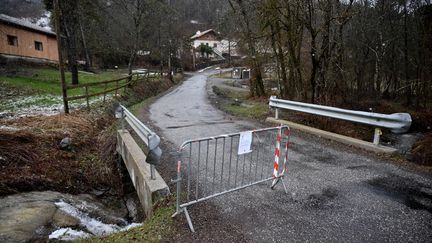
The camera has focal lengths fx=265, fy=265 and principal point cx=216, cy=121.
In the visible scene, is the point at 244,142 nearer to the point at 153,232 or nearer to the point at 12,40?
the point at 153,232

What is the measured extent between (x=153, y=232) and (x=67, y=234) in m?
1.78

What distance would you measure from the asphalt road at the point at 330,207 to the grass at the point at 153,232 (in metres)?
0.34

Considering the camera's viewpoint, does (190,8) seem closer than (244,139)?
No

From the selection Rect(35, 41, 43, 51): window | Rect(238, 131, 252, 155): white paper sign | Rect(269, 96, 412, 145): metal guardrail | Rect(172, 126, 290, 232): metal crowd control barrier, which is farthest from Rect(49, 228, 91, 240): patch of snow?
Rect(35, 41, 43, 51): window

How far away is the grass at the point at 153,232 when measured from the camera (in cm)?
336

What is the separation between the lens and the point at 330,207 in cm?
400

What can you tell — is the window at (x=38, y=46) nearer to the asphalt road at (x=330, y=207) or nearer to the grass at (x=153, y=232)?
the grass at (x=153, y=232)

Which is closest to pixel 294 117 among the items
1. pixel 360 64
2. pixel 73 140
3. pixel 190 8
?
pixel 73 140

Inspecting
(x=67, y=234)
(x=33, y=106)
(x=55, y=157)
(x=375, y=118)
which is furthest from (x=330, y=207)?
(x=33, y=106)

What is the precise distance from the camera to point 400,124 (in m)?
5.79

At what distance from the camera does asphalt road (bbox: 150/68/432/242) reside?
3.39 meters

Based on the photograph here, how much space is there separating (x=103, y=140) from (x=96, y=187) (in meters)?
2.21

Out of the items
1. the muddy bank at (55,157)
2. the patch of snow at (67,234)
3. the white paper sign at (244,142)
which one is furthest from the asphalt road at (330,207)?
the muddy bank at (55,157)

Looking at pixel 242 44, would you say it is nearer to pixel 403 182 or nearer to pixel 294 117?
pixel 294 117
